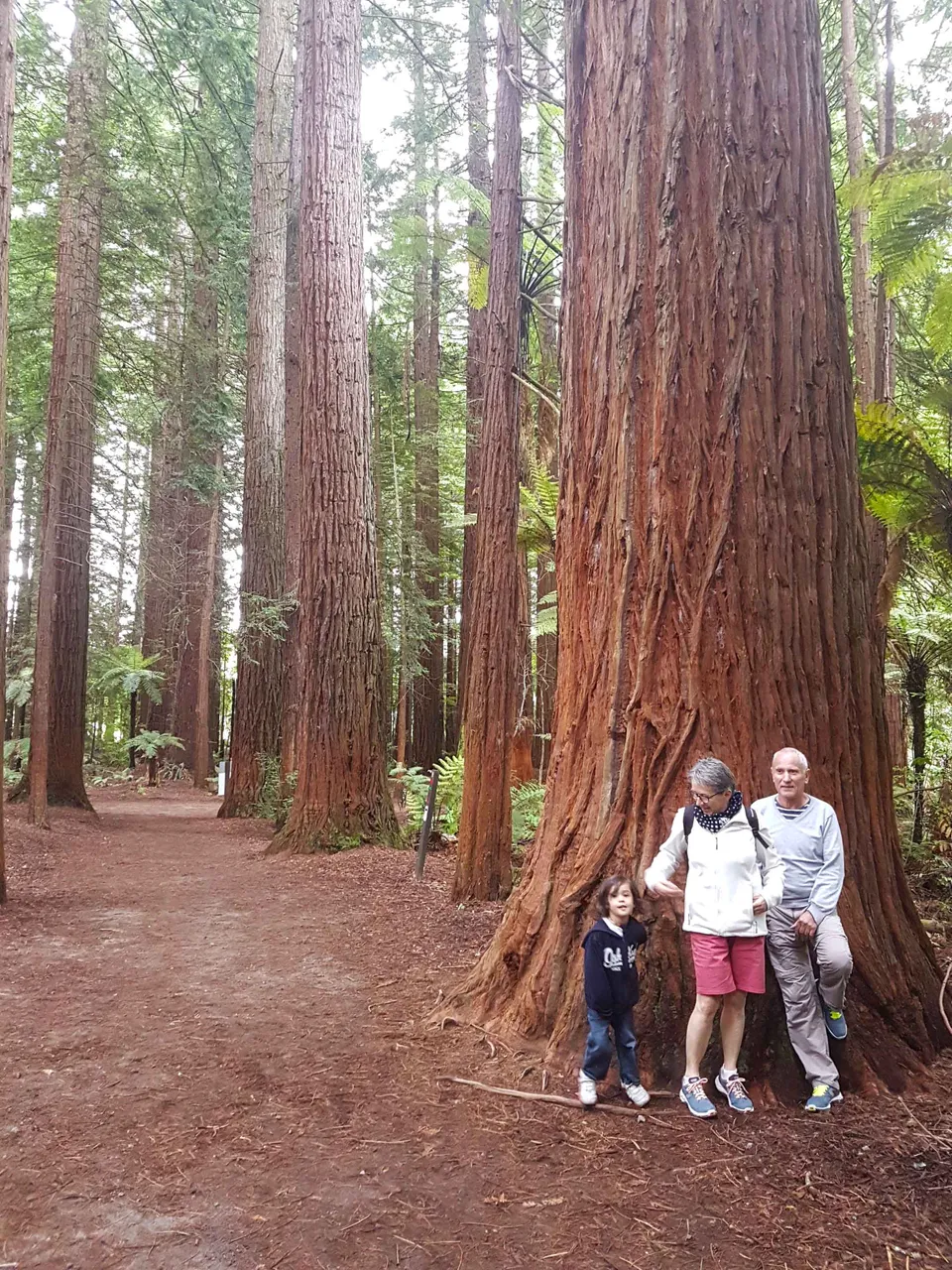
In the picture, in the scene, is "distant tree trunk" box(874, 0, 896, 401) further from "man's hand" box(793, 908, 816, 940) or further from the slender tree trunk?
"man's hand" box(793, 908, 816, 940)

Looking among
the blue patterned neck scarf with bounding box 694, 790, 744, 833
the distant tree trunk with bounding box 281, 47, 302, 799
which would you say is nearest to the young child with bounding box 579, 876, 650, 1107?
the blue patterned neck scarf with bounding box 694, 790, 744, 833

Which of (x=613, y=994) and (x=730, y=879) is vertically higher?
(x=730, y=879)

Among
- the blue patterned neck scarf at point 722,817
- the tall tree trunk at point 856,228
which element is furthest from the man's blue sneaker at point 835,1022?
the tall tree trunk at point 856,228

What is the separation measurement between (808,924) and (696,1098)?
0.80 meters

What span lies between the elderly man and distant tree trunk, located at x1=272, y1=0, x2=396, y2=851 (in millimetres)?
7064

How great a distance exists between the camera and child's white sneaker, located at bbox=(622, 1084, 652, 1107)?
3342 millimetres

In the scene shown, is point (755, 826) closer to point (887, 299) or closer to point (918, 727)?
point (918, 727)

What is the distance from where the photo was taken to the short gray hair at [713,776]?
11.3ft

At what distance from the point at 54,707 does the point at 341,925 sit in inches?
351

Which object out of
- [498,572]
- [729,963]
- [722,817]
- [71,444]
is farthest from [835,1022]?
[71,444]

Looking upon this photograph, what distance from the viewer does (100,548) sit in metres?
21.3

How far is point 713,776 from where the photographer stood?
11.4ft

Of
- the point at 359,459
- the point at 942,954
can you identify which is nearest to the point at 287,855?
the point at 359,459

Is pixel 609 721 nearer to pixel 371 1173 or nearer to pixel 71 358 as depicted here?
pixel 371 1173
